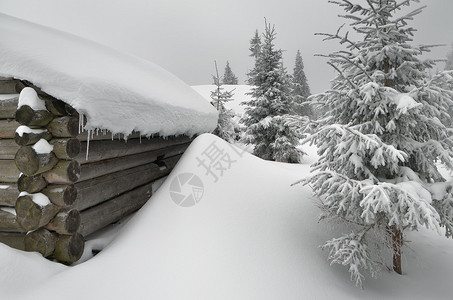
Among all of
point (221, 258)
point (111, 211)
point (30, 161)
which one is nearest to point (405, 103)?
point (221, 258)

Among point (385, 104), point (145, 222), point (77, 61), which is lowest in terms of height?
point (145, 222)

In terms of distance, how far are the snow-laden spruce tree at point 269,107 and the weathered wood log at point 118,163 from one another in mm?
7699

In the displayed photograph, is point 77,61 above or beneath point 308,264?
above

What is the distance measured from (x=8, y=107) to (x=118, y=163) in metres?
1.61

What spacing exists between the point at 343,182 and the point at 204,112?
413 cm

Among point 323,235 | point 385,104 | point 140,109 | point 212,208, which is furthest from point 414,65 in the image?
point 140,109

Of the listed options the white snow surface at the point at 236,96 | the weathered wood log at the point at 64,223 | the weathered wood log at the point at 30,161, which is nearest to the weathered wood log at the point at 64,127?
the weathered wood log at the point at 30,161

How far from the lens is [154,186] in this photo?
5.35m

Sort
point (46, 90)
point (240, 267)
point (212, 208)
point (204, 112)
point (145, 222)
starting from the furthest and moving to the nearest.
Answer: point (204, 112) < point (212, 208) < point (145, 222) < point (240, 267) < point (46, 90)

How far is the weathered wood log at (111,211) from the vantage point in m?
3.67

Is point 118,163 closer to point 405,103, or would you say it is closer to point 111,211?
point 111,211

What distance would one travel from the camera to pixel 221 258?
3389mm

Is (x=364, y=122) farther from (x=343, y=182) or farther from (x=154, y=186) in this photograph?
(x=154, y=186)

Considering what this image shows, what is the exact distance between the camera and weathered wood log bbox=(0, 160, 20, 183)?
3.26 m
